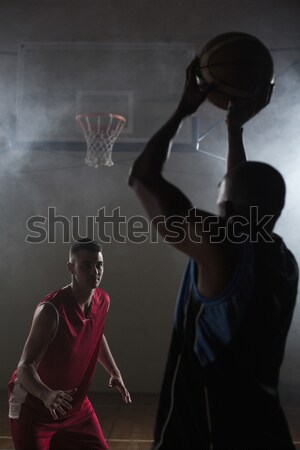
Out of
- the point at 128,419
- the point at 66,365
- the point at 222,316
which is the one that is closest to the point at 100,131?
the point at 128,419

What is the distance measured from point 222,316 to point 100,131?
4.41m

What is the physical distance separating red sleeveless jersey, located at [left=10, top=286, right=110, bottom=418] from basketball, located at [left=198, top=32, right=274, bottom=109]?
5.61 ft

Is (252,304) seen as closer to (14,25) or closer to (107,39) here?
(107,39)

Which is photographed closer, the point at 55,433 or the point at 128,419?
the point at 55,433

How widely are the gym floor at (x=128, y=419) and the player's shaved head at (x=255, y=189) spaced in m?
3.31

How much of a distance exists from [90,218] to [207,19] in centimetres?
289

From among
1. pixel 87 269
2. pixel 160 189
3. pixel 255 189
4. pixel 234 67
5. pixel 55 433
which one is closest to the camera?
pixel 160 189

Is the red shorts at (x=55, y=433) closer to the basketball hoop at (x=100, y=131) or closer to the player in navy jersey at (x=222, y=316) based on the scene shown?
the player in navy jersey at (x=222, y=316)

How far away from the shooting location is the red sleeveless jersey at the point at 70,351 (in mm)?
3010

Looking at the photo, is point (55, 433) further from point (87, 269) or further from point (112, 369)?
point (87, 269)

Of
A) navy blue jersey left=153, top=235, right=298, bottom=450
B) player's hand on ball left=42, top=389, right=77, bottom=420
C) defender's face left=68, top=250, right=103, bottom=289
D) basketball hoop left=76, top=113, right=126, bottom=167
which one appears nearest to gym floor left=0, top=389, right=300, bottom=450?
defender's face left=68, top=250, right=103, bottom=289

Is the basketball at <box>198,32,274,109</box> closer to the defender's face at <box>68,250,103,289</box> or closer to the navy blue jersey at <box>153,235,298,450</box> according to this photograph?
the navy blue jersey at <box>153,235,298,450</box>

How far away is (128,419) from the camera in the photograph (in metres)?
5.19

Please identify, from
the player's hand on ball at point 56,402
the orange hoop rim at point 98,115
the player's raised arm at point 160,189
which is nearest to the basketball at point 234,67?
the player's raised arm at point 160,189
